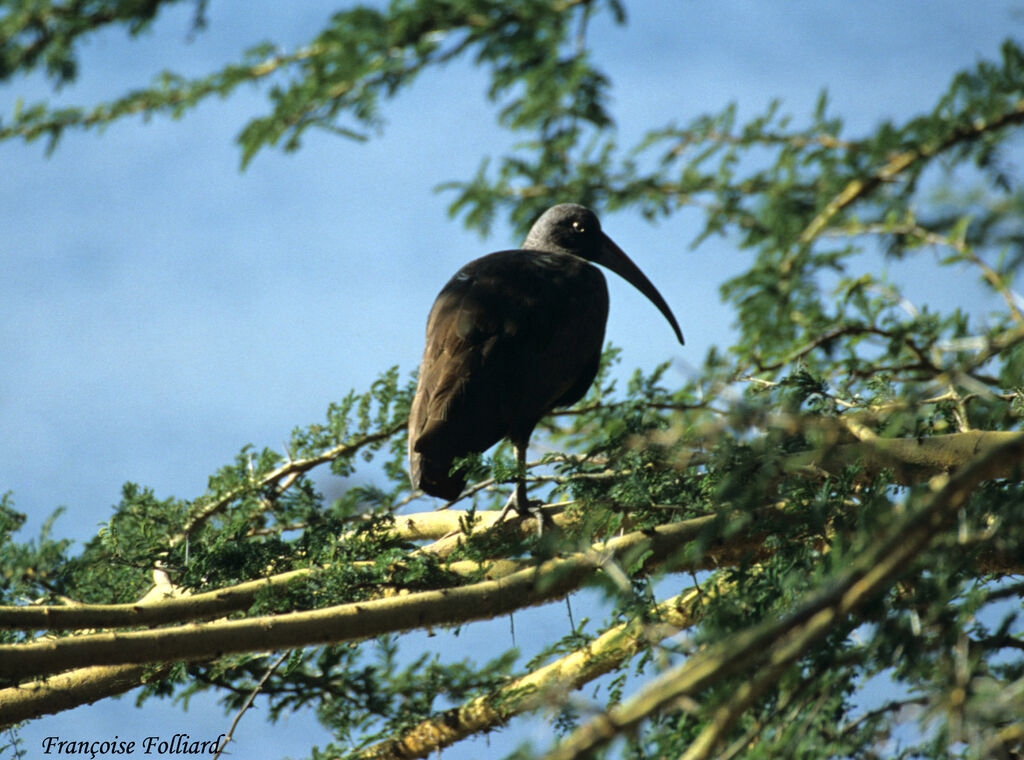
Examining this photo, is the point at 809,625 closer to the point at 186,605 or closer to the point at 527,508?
the point at 186,605

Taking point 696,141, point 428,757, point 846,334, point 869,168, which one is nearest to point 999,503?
point 846,334

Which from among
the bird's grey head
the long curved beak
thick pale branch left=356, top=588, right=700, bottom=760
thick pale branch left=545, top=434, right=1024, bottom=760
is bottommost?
A: thick pale branch left=545, top=434, right=1024, bottom=760

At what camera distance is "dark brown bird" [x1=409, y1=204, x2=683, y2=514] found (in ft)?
15.8

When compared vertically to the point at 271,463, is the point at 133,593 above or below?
below

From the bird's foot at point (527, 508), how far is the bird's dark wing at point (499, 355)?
283mm

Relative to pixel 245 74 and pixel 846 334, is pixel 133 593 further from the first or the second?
pixel 846 334

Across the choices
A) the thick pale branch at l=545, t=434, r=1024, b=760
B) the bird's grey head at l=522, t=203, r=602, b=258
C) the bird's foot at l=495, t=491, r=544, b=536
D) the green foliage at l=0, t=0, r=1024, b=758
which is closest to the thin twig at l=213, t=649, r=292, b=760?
the green foliage at l=0, t=0, r=1024, b=758

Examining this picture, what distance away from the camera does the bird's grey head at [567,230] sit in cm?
733

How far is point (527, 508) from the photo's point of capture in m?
4.84

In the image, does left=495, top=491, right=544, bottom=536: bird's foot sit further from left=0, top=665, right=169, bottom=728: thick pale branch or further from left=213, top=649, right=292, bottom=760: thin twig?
left=0, top=665, right=169, bottom=728: thick pale branch

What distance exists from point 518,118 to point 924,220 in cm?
113

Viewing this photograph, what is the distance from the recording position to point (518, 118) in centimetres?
260

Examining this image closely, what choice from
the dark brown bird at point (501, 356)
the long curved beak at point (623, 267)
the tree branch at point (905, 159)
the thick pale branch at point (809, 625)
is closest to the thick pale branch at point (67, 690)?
the dark brown bird at point (501, 356)

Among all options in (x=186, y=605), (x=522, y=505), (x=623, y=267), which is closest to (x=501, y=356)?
(x=522, y=505)
